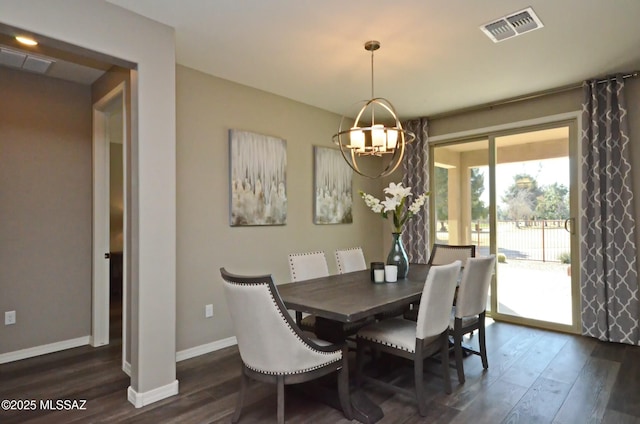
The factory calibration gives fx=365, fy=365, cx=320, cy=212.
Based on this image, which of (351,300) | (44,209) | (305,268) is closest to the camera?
(351,300)

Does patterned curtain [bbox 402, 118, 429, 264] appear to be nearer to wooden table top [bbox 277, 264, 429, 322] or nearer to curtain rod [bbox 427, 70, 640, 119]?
curtain rod [bbox 427, 70, 640, 119]

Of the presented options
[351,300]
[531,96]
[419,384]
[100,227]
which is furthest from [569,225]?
[100,227]

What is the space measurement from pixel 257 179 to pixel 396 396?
245 centimetres

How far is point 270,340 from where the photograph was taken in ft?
6.52

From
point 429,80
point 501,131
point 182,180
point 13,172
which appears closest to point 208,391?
point 182,180

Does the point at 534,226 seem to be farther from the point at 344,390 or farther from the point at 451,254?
the point at 344,390

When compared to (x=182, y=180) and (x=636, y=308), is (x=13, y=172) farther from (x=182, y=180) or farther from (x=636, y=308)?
(x=636, y=308)

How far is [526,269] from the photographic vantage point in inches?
175

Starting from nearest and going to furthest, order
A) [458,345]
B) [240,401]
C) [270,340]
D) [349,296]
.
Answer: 1. [270,340]
2. [240,401]
3. [349,296]
4. [458,345]

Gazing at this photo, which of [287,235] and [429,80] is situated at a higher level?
[429,80]

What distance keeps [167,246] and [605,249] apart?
4.14 metres

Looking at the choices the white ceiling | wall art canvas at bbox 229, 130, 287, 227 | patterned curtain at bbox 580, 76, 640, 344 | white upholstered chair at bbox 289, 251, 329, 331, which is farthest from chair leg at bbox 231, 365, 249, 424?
patterned curtain at bbox 580, 76, 640, 344

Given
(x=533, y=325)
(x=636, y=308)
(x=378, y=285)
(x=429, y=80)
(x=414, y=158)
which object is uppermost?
(x=429, y=80)

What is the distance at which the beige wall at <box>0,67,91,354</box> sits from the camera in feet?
10.6
